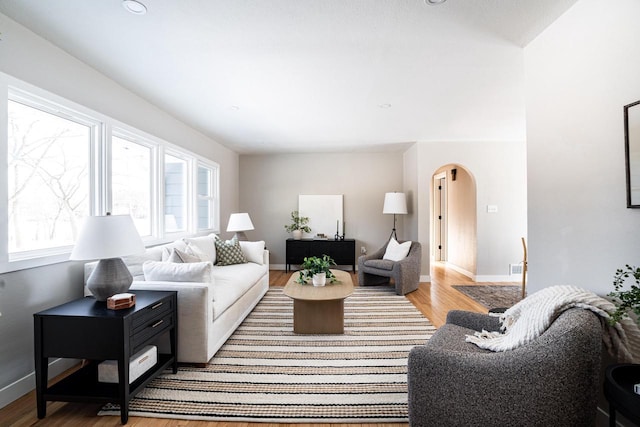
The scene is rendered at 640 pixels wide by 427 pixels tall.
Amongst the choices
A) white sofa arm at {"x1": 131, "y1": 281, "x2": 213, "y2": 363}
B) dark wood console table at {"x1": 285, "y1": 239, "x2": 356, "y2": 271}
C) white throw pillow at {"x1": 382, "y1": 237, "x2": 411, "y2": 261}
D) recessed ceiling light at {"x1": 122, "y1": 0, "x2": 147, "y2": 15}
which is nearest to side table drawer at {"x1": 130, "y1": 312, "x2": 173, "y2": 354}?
white sofa arm at {"x1": 131, "y1": 281, "x2": 213, "y2": 363}

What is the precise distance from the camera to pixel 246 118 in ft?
12.9

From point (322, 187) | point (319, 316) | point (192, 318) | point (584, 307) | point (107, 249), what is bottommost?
point (319, 316)

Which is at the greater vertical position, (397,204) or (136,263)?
(397,204)

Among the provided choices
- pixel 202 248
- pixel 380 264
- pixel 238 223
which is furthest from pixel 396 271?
pixel 202 248

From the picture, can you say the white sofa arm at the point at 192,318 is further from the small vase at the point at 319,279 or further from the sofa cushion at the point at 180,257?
the small vase at the point at 319,279

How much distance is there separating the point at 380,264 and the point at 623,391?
3.55 m

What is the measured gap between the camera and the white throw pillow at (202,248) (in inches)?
130

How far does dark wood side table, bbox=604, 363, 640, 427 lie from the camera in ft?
3.54

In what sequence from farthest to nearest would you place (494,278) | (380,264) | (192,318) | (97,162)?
(494,278) → (380,264) → (97,162) → (192,318)

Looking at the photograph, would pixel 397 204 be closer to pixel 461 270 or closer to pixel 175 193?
pixel 461 270

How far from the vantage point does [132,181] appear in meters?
3.33

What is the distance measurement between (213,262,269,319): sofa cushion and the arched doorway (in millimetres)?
3798

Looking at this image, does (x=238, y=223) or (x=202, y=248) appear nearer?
(x=202, y=248)

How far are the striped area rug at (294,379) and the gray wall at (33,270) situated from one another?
2.47 feet
